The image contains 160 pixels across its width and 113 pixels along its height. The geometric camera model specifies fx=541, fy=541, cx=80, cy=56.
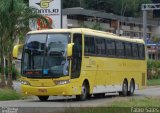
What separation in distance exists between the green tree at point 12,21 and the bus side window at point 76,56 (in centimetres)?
690

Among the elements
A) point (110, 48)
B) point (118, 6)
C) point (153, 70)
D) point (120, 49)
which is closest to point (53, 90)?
point (110, 48)

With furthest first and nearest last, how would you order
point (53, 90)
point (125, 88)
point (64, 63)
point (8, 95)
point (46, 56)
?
point (125, 88)
point (8, 95)
point (46, 56)
point (64, 63)
point (53, 90)

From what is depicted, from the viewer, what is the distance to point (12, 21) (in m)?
30.5

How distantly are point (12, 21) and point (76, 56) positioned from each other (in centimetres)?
749

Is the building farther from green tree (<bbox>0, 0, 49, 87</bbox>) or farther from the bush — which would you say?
green tree (<bbox>0, 0, 49, 87</bbox>)

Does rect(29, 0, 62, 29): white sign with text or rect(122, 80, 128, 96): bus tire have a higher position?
rect(29, 0, 62, 29): white sign with text

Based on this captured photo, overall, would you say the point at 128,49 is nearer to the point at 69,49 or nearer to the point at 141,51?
the point at 141,51

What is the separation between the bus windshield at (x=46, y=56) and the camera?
23594mm

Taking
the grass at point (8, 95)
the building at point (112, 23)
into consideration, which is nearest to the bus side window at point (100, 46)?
the grass at point (8, 95)

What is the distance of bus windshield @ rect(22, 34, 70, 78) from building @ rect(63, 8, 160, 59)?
56.5 m

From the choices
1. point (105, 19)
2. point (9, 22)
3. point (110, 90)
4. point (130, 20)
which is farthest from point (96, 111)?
point (130, 20)

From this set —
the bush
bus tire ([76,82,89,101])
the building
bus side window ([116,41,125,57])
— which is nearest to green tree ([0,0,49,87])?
Answer: bus side window ([116,41,125,57])

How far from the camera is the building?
295ft

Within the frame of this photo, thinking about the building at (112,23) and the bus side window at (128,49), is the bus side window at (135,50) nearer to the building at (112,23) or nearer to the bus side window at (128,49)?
the bus side window at (128,49)
